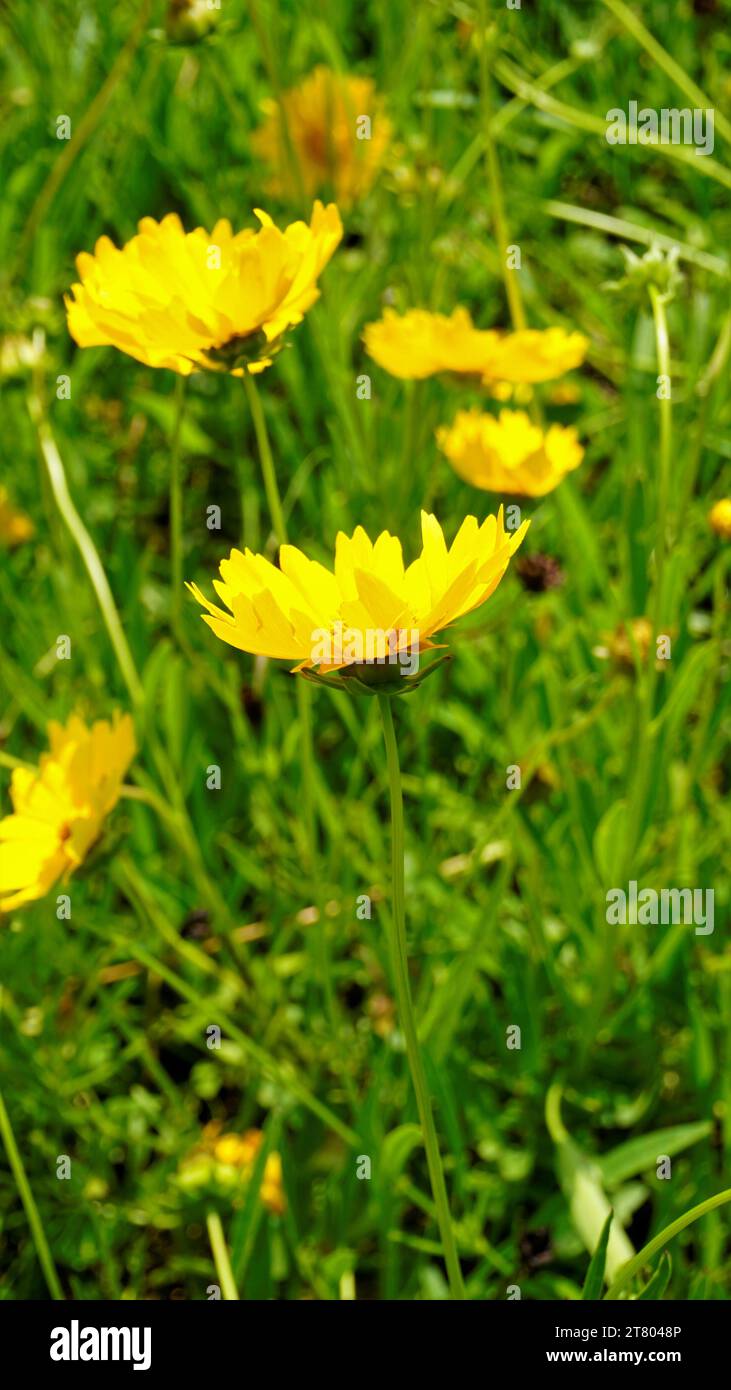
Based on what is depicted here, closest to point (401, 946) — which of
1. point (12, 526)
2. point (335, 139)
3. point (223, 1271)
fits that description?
point (223, 1271)

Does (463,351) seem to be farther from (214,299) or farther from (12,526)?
(12,526)

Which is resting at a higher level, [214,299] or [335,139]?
[335,139]

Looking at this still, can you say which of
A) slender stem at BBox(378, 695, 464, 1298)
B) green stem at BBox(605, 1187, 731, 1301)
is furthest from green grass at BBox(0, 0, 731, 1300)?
slender stem at BBox(378, 695, 464, 1298)

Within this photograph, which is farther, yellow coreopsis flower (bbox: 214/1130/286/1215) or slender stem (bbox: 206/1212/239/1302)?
yellow coreopsis flower (bbox: 214/1130/286/1215)

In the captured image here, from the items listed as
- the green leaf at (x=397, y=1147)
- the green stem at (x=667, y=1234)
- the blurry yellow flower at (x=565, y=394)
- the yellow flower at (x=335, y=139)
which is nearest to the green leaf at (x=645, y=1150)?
the green leaf at (x=397, y=1147)

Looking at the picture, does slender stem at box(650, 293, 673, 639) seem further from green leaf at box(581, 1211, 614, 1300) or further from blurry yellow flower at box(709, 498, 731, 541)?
green leaf at box(581, 1211, 614, 1300)
